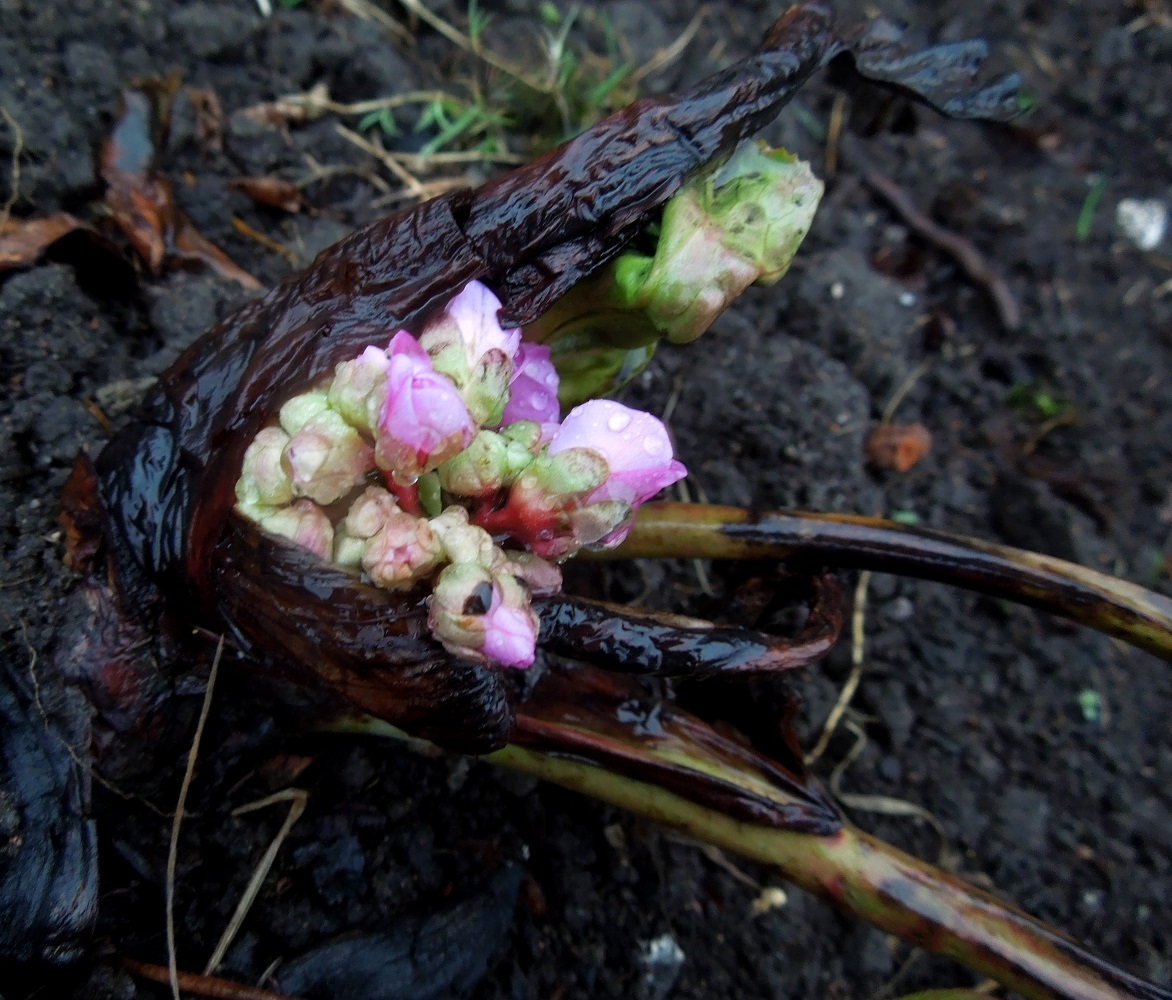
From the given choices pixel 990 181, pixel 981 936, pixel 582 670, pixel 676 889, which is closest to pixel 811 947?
pixel 676 889

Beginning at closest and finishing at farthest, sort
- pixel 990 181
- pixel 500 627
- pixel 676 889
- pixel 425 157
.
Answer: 1. pixel 500 627
2. pixel 676 889
3. pixel 425 157
4. pixel 990 181

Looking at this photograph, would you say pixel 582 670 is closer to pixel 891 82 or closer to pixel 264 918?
pixel 264 918

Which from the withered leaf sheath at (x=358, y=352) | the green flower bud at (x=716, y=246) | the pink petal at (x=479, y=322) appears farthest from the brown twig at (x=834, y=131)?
the pink petal at (x=479, y=322)

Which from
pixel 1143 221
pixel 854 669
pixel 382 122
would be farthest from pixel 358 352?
pixel 1143 221

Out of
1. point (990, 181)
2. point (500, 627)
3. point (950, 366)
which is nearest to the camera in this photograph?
point (500, 627)

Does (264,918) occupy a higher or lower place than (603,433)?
lower

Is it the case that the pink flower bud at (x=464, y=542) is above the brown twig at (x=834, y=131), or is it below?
above

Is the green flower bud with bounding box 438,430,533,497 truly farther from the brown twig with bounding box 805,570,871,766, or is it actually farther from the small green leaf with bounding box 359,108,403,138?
the small green leaf with bounding box 359,108,403,138

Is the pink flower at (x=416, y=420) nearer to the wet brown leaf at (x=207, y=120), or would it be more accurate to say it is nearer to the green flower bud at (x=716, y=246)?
the green flower bud at (x=716, y=246)
